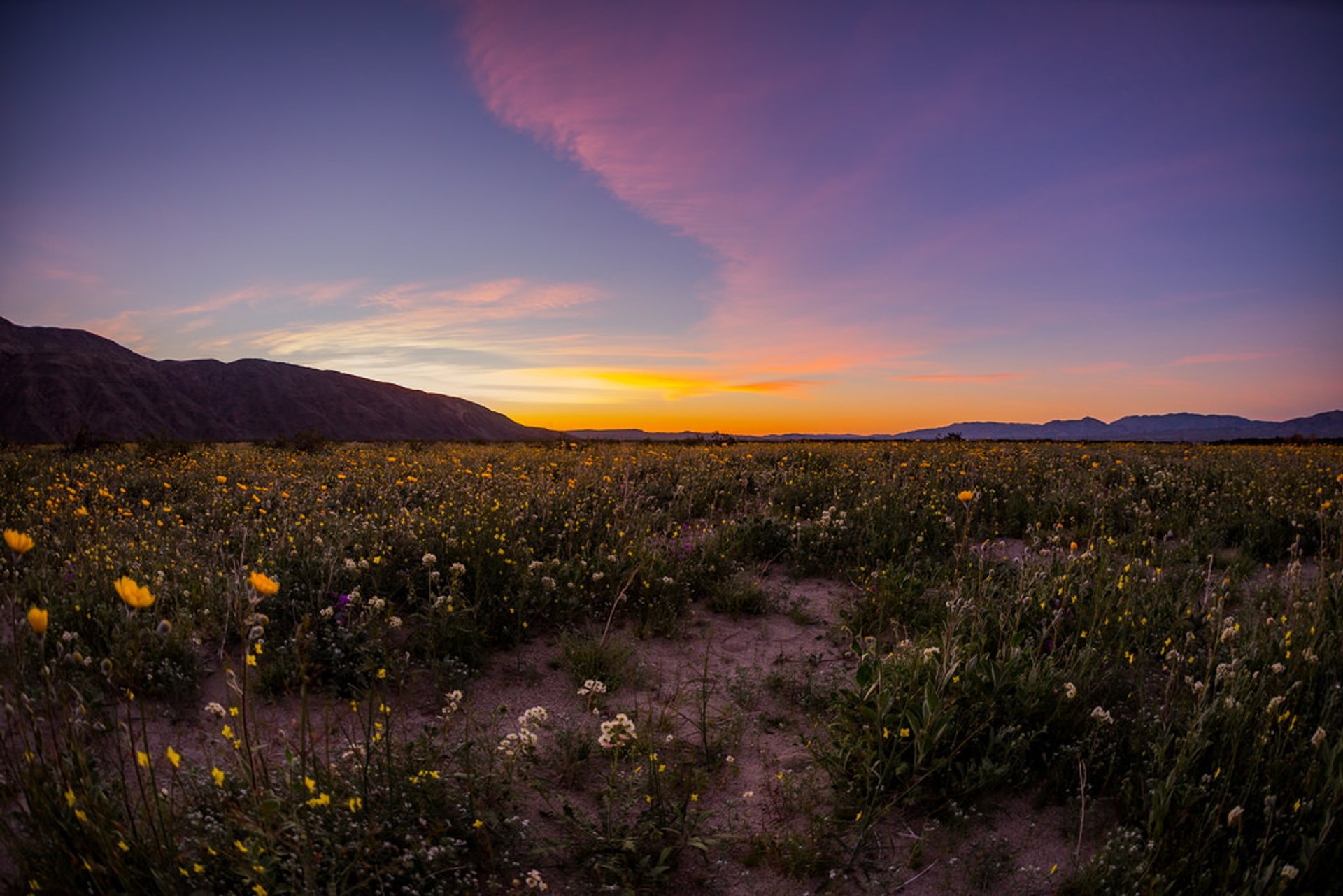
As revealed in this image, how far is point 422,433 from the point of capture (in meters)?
160

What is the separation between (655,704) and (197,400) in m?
173

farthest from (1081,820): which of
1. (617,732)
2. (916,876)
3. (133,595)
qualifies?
(133,595)

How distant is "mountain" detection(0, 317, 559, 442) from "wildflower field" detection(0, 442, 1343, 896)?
88117 mm

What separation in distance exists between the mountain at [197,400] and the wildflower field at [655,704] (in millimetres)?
88117

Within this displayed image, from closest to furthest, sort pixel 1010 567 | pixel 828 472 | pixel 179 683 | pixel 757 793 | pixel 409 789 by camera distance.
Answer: pixel 409 789, pixel 757 793, pixel 179 683, pixel 1010 567, pixel 828 472

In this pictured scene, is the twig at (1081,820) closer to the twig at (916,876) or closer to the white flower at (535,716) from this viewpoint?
the twig at (916,876)

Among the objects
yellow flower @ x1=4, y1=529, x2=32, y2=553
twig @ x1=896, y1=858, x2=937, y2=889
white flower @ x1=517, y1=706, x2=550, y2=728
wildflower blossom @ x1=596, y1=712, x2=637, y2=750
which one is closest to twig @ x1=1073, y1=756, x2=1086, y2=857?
twig @ x1=896, y1=858, x2=937, y2=889

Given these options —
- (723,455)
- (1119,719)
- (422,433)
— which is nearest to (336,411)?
(422,433)

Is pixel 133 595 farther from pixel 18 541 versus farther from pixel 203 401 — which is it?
pixel 203 401

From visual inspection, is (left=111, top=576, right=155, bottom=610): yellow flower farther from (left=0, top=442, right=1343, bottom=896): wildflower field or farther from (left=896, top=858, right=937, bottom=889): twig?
(left=896, top=858, right=937, bottom=889): twig

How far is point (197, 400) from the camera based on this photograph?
140m

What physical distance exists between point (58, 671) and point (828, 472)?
909 cm

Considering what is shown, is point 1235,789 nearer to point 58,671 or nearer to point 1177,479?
point 58,671

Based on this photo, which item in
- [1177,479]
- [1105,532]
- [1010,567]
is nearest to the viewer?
[1010,567]
